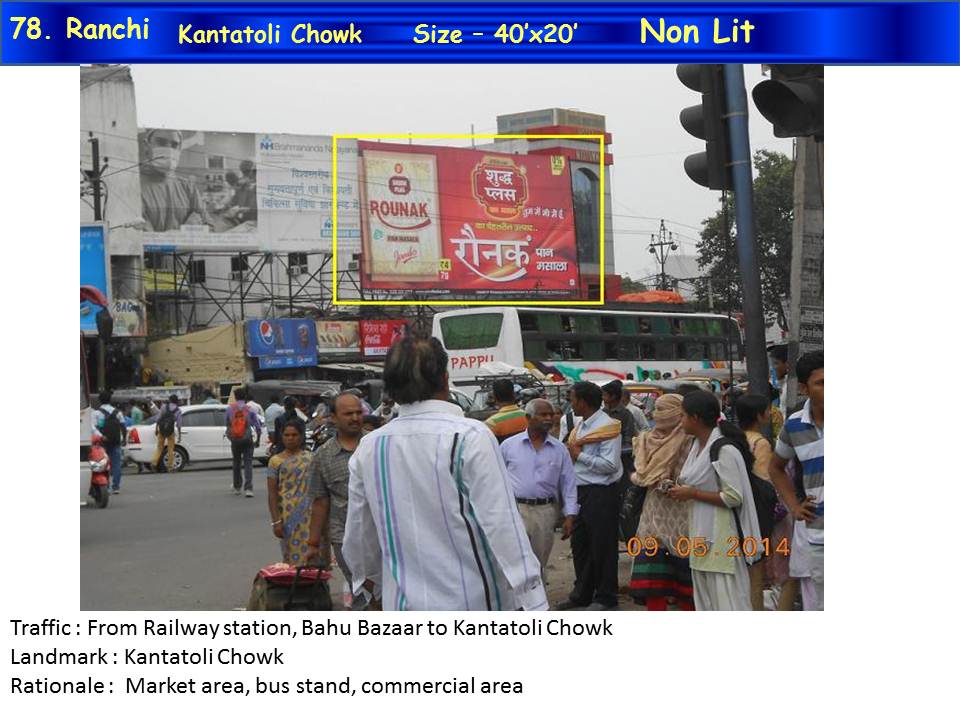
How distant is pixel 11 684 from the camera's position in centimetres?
430

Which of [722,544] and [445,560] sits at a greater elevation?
[445,560]

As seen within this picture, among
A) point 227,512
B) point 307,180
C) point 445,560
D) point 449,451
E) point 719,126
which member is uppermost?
point 307,180

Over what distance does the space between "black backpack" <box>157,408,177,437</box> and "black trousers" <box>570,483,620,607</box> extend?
13.0m

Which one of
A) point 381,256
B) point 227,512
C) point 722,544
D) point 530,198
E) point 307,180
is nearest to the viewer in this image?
point 722,544

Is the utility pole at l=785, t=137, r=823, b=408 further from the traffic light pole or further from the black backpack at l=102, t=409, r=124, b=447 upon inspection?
the black backpack at l=102, t=409, r=124, b=447

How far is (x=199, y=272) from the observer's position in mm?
31953

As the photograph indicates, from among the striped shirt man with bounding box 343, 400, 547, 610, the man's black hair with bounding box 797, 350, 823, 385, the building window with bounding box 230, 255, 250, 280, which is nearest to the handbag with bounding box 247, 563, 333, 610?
the striped shirt man with bounding box 343, 400, 547, 610

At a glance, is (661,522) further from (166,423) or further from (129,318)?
(129,318)

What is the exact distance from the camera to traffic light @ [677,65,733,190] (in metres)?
5.70

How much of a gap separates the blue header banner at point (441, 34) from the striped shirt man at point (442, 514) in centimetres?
173

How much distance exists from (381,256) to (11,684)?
1312 centimetres

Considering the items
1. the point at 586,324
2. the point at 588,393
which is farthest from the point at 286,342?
the point at 588,393

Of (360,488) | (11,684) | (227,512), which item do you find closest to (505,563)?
(360,488)

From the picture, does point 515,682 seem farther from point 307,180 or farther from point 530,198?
point 307,180
